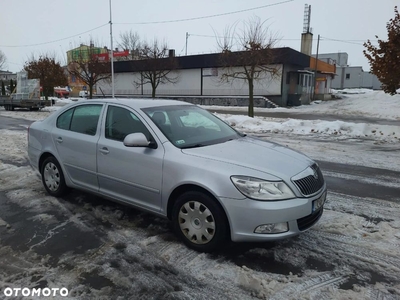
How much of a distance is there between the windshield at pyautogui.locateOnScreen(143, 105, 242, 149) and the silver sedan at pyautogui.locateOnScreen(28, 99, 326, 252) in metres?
0.01

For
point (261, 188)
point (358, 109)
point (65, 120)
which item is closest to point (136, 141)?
point (261, 188)

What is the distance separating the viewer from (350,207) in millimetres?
4676

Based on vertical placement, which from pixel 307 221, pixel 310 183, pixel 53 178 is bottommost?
pixel 53 178

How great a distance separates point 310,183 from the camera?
11.1 ft

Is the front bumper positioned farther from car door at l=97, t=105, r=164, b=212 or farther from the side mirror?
the side mirror

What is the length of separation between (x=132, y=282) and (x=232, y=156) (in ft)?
5.10

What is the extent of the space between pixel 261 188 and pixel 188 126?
1.49 meters

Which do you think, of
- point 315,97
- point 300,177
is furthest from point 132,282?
point 315,97

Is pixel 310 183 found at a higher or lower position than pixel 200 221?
higher

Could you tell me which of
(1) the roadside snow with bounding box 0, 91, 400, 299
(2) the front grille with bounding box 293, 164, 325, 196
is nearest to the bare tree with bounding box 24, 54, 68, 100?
(1) the roadside snow with bounding box 0, 91, 400, 299

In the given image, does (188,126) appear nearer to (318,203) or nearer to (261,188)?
(261,188)

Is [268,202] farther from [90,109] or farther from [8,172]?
[8,172]

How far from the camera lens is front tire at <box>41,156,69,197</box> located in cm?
490

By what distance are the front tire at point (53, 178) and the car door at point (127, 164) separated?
101 cm
